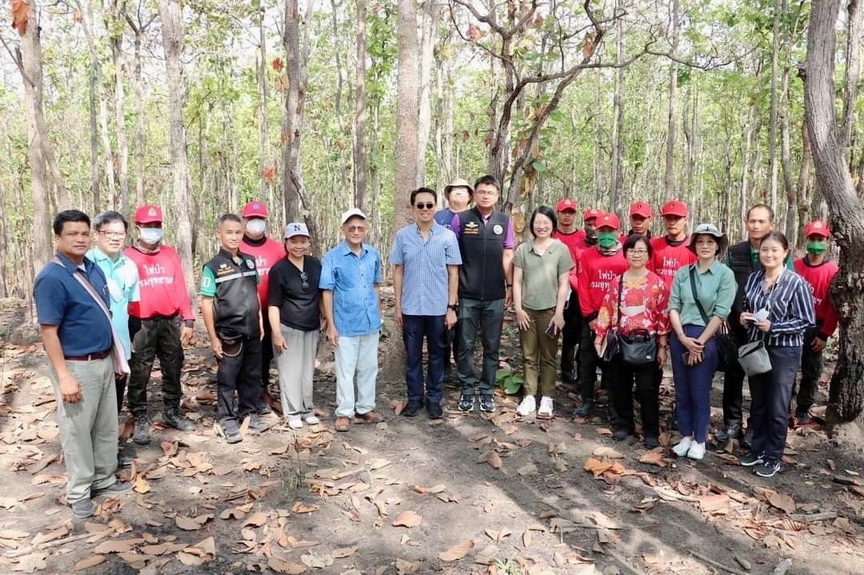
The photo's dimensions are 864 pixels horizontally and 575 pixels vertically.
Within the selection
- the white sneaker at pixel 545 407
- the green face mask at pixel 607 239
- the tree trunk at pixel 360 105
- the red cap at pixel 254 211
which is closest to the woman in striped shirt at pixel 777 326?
the green face mask at pixel 607 239

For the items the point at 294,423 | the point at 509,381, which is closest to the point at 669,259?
the point at 509,381

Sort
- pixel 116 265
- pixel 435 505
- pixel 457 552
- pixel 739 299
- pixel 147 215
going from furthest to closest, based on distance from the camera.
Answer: pixel 739 299
pixel 147 215
pixel 116 265
pixel 435 505
pixel 457 552

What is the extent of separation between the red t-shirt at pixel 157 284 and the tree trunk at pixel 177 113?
3621 mm

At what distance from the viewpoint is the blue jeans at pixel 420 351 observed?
5.27 m

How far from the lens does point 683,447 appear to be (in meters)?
4.73

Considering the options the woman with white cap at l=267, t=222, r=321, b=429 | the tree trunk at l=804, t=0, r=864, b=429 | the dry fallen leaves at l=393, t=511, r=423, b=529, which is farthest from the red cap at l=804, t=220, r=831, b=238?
the woman with white cap at l=267, t=222, r=321, b=429

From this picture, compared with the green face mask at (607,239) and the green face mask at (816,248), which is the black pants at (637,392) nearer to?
the green face mask at (607,239)

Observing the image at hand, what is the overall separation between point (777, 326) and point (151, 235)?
5.08 metres

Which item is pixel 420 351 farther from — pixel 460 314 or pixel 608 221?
pixel 608 221

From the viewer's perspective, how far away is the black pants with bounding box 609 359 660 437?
4.91 m

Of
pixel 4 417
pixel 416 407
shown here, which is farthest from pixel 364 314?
pixel 4 417

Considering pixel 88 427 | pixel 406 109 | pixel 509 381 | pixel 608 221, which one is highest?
pixel 406 109

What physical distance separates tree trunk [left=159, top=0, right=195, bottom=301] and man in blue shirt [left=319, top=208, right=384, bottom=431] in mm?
4079

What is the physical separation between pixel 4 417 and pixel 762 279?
7.02 meters
